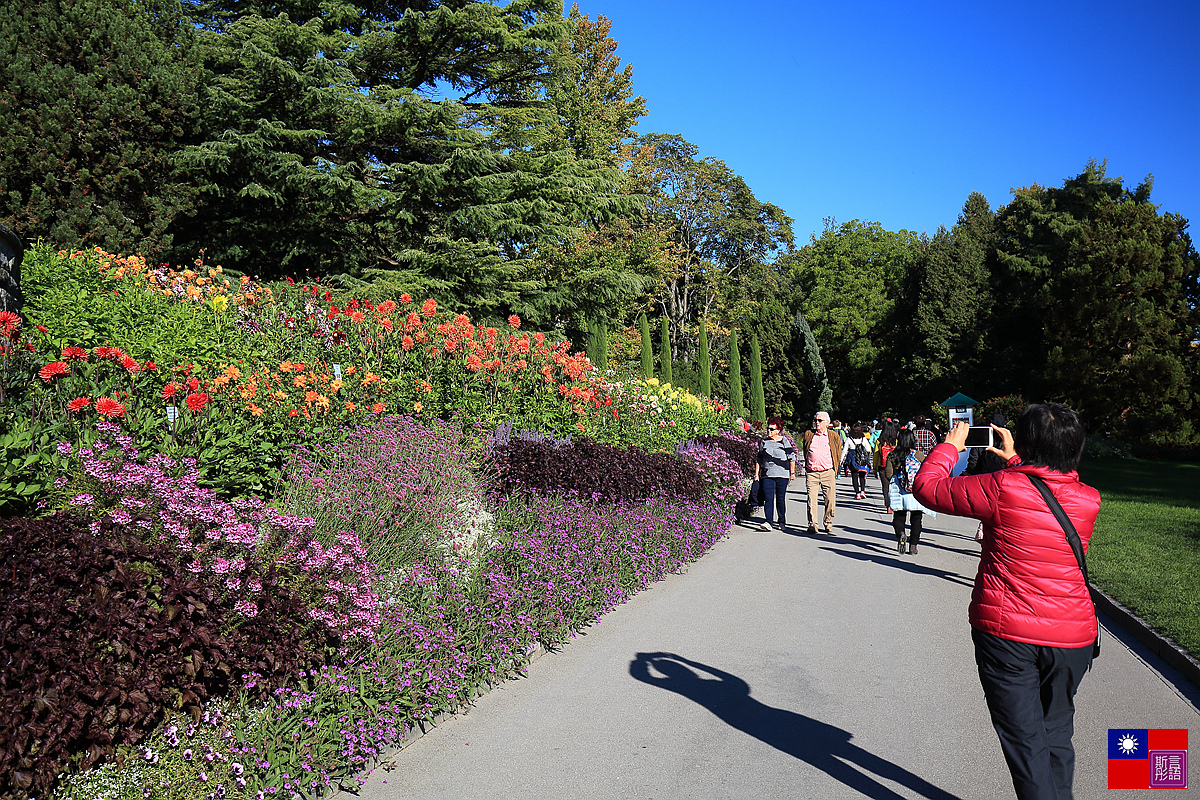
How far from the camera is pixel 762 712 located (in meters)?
4.97

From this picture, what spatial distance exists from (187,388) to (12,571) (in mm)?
3033

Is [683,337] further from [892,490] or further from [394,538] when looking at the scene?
[394,538]

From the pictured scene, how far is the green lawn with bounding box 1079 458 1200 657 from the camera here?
710 cm

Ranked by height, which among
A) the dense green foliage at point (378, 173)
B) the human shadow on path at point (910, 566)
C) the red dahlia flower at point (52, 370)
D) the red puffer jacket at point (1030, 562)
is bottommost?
the human shadow on path at point (910, 566)

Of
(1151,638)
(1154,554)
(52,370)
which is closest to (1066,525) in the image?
(1151,638)

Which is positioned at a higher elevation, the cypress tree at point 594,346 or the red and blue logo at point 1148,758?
the cypress tree at point 594,346

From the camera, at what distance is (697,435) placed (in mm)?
17391

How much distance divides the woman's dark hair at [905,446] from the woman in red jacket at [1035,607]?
26.2 ft

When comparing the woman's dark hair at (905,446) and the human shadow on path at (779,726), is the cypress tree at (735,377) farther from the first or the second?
the human shadow on path at (779,726)

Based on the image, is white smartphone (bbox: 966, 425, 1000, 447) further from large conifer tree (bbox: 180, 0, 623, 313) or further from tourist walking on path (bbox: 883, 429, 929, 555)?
large conifer tree (bbox: 180, 0, 623, 313)

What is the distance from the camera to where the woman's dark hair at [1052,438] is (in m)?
3.29

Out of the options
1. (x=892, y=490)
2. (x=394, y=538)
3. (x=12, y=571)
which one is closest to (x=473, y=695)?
(x=394, y=538)

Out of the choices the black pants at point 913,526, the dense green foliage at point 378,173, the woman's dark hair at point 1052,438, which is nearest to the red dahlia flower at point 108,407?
the dense green foliage at point 378,173

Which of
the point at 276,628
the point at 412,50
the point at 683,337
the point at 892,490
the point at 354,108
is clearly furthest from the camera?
the point at 683,337
